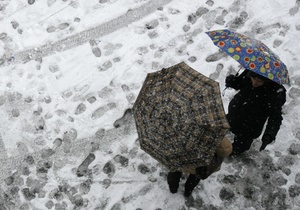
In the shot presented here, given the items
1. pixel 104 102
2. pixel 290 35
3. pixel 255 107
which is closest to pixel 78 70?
pixel 104 102

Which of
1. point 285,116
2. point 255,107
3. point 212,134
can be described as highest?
point 212,134

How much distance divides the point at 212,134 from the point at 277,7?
374cm

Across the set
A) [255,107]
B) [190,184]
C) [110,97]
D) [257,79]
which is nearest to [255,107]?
[255,107]

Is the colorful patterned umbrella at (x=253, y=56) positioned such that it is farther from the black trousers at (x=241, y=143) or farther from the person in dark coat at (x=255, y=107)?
the black trousers at (x=241, y=143)

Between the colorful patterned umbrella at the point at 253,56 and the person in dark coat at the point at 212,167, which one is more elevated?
the colorful patterned umbrella at the point at 253,56

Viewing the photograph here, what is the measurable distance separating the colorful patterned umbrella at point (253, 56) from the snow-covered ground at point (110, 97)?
5.04 feet

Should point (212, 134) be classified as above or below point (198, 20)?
above

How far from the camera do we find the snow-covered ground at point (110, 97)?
4535mm

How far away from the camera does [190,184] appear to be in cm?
418

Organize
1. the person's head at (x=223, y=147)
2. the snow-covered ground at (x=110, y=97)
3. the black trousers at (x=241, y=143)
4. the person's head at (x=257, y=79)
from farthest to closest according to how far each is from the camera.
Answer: the snow-covered ground at (x=110, y=97) < the black trousers at (x=241, y=143) < the person's head at (x=257, y=79) < the person's head at (x=223, y=147)

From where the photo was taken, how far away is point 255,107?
3.91 m

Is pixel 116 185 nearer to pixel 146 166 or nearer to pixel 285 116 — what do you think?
pixel 146 166

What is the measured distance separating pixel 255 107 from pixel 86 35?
3038 mm

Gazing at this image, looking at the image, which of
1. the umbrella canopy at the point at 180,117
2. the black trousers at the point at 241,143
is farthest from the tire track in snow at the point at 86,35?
the umbrella canopy at the point at 180,117
